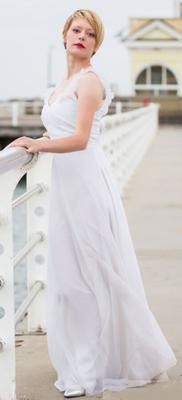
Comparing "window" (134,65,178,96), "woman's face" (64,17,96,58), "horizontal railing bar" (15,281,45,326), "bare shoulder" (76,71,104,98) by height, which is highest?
"woman's face" (64,17,96,58)

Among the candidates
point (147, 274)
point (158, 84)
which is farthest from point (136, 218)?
point (158, 84)

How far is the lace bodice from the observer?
4.38m

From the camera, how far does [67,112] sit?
14.4 ft

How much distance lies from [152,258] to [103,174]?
4.58 m

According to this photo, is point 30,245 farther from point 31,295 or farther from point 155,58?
point 155,58

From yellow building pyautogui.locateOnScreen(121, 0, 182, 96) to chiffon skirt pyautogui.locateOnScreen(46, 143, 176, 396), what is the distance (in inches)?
2343

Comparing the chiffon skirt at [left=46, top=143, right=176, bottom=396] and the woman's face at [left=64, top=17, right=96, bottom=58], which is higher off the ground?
the woman's face at [left=64, top=17, right=96, bottom=58]

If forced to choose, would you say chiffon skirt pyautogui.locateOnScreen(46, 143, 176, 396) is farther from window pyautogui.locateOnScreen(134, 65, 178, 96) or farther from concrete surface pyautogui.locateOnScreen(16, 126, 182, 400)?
window pyautogui.locateOnScreen(134, 65, 178, 96)

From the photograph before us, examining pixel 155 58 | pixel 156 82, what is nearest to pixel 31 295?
pixel 156 82

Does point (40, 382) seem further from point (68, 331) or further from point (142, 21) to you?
point (142, 21)

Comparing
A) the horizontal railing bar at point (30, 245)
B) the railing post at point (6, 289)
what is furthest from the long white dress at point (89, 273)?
the horizontal railing bar at point (30, 245)

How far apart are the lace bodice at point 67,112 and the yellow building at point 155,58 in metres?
59.6

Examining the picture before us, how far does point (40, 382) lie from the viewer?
4.89 meters

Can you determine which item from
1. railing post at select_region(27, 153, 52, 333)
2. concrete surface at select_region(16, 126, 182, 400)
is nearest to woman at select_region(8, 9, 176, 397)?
concrete surface at select_region(16, 126, 182, 400)
